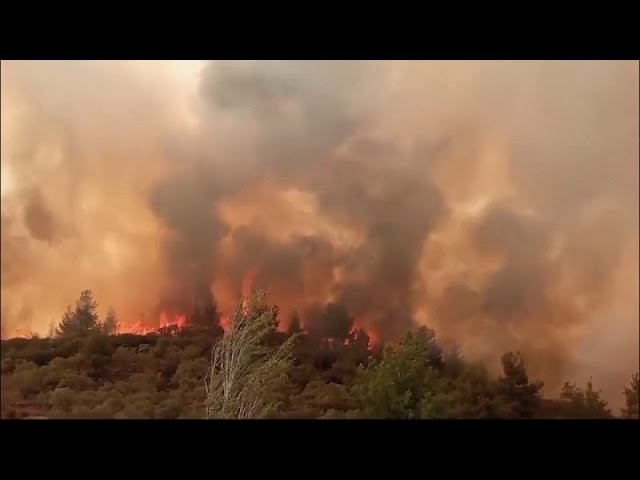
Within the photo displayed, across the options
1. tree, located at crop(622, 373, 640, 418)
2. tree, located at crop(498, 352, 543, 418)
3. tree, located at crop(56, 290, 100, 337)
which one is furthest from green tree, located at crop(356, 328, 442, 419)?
tree, located at crop(56, 290, 100, 337)

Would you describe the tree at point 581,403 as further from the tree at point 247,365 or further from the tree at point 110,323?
the tree at point 110,323

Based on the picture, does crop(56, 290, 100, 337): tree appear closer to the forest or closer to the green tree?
the forest

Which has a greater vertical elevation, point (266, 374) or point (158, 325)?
point (158, 325)

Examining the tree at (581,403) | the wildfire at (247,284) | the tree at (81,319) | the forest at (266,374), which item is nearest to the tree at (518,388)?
the forest at (266,374)

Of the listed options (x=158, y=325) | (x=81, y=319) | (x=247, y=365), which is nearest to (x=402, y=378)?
(x=247, y=365)

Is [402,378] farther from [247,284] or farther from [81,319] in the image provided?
[81,319]

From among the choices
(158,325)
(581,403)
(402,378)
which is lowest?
(581,403)
